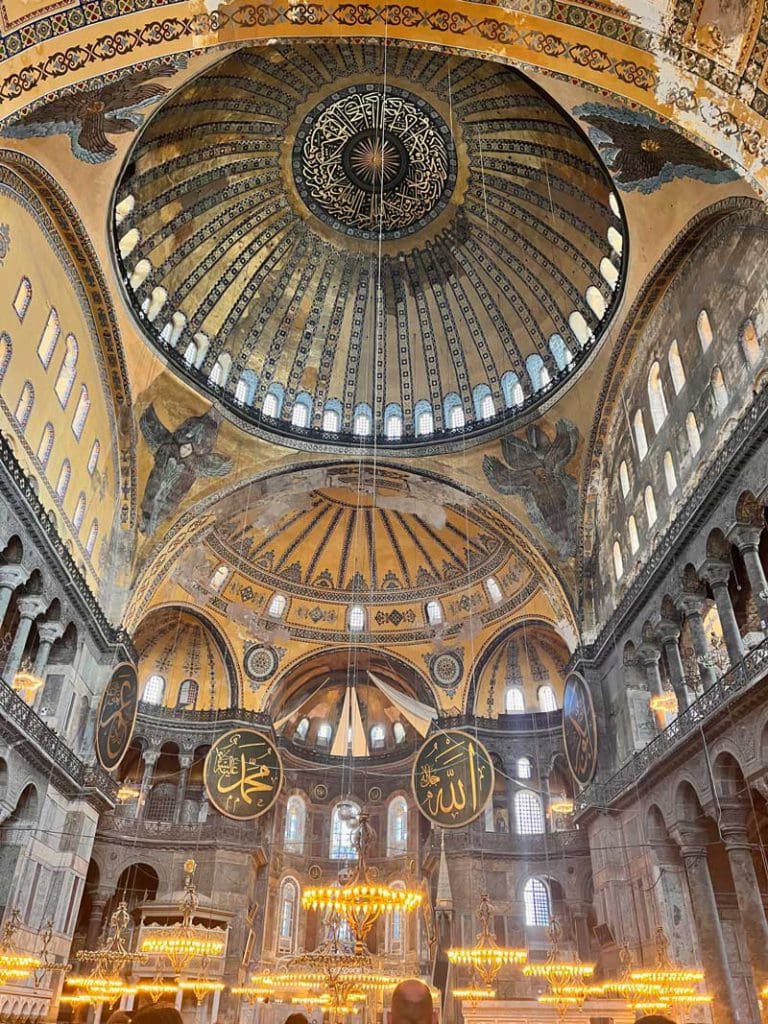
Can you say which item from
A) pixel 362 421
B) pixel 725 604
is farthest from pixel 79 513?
pixel 725 604

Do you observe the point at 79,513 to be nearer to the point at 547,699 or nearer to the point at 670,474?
the point at 670,474

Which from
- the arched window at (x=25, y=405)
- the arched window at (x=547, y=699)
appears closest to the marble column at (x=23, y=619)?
the arched window at (x=25, y=405)

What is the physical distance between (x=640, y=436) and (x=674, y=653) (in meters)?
4.50

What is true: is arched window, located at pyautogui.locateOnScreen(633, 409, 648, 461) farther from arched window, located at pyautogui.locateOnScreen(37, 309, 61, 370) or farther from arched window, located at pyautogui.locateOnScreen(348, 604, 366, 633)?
arched window, located at pyautogui.locateOnScreen(37, 309, 61, 370)

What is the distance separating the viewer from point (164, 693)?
72.9 ft

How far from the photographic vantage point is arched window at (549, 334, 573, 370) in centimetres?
1775

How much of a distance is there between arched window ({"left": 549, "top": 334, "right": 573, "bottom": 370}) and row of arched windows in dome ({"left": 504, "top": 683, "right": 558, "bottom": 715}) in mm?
9832

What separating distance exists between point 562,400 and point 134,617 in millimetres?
11205

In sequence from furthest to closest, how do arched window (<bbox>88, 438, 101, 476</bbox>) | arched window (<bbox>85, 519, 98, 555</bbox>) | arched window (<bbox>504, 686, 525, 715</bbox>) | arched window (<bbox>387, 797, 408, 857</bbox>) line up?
1. arched window (<bbox>387, 797, 408, 857</bbox>)
2. arched window (<bbox>504, 686, 525, 715</bbox>)
3. arched window (<bbox>85, 519, 98, 555</bbox>)
4. arched window (<bbox>88, 438, 101, 476</bbox>)

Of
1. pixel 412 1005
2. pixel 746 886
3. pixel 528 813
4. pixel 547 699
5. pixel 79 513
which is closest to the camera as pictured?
pixel 412 1005

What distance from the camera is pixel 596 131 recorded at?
1190cm

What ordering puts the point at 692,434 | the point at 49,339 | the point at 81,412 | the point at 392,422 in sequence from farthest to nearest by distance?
1. the point at 392,422
2. the point at 81,412
3. the point at 49,339
4. the point at 692,434

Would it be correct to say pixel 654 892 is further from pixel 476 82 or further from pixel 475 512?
pixel 476 82

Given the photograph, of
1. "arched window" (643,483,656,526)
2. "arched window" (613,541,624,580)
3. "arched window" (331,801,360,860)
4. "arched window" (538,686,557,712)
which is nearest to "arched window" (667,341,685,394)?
"arched window" (643,483,656,526)
